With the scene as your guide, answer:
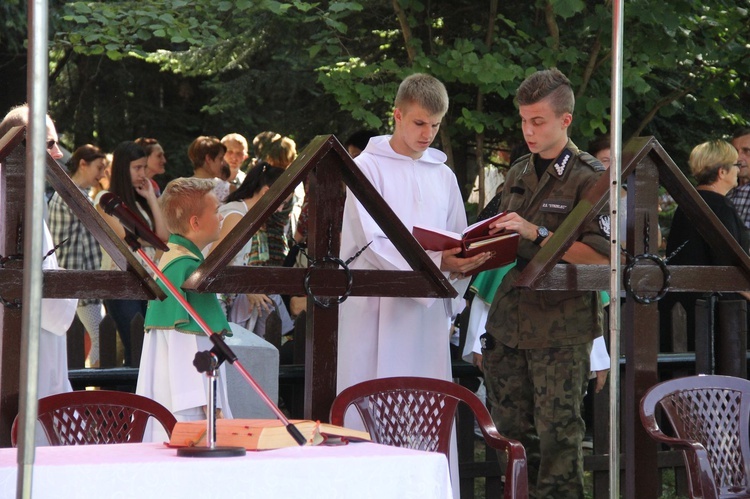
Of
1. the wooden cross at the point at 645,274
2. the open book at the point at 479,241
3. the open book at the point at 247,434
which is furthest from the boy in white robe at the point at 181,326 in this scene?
the wooden cross at the point at 645,274

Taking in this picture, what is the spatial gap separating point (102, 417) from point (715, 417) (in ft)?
7.74

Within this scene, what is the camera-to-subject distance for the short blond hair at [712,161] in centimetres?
723

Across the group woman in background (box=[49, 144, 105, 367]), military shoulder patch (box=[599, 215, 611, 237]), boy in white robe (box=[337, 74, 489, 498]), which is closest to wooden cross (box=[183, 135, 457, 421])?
boy in white robe (box=[337, 74, 489, 498])

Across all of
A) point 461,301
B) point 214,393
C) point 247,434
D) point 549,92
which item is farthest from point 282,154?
point 214,393

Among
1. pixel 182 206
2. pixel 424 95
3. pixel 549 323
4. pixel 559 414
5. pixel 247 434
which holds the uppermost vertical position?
pixel 424 95

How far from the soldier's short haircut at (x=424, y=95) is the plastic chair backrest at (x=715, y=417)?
170cm

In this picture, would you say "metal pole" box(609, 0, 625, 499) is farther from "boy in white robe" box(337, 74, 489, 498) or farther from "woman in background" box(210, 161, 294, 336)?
"woman in background" box(210, 161, 294, 336)

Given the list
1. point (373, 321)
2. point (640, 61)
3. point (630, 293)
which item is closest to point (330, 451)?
point (630, 293)

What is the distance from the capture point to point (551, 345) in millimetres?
4867

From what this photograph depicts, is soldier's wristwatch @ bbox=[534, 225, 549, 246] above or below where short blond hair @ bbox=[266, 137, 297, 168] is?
below

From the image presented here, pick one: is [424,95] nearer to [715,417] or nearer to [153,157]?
[715,417]

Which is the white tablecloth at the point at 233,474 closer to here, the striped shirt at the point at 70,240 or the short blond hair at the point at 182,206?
the short blond hair at the point at 182,206

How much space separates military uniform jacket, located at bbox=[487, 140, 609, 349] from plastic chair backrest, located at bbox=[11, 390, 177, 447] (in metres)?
1.60

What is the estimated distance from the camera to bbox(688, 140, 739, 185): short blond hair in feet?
23.7
